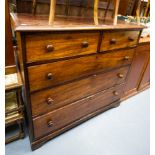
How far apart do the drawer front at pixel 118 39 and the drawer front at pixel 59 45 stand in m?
0.11

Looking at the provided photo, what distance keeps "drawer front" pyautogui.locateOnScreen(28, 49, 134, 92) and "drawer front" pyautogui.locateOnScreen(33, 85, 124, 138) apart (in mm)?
301

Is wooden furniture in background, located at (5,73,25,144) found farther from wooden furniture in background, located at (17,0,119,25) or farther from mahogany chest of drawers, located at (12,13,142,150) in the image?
wooden furniture in background, located at (17,0,119,25)

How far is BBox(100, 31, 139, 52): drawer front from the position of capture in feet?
4.11

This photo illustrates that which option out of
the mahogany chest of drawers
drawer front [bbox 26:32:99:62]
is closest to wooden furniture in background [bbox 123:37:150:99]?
the mahogany chest of drawers

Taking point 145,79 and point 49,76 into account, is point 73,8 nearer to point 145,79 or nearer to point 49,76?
point 49,76

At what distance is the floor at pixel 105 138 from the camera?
4.48 feet

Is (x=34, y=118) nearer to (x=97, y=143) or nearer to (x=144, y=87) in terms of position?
(x=97, y=143)

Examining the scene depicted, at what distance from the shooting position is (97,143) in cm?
149

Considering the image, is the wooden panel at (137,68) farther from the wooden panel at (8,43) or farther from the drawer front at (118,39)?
the wooden panel at (8,43)

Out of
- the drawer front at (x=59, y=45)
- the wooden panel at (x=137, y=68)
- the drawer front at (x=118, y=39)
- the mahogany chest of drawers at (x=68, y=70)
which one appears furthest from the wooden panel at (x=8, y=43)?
→ the wooden panel at (x=137, y=68)

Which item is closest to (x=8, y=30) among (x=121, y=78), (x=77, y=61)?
(x=77, y=61)

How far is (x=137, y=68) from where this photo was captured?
6.39 ft

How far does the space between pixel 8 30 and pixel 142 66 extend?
1.68m

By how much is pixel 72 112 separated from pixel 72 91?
0.25 metres
